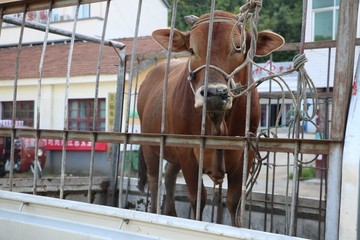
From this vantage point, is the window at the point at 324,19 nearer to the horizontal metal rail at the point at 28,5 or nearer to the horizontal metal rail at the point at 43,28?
→ the horizontal metal rail at the point at 43,28

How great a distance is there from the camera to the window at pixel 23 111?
16.7 meters

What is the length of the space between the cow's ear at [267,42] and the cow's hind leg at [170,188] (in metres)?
2.22

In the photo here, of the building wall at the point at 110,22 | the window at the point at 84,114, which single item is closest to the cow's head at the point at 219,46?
the window at the point at 84,114

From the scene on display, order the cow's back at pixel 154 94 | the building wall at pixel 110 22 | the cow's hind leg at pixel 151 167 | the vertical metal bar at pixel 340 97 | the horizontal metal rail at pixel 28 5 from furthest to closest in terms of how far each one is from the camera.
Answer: the building wall at pixel 110 22, the cow's hind leg at pixel 151 167, the cow's back at pixel 154 94, the horizontal metal rail at pixel 28 5, the vertical metal bar at pixel 340 97

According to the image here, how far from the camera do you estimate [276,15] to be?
3422 centimetres

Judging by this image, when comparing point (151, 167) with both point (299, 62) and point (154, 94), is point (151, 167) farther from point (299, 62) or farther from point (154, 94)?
point (299, 62)

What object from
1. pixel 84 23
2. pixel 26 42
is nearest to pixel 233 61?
pixel 84 23

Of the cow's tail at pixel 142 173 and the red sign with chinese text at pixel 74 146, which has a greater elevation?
the cow's tail at pixel 142 173

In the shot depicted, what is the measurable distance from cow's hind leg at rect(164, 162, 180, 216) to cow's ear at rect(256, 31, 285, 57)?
222 centimetres

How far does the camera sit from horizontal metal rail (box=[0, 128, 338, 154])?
7.47 ft

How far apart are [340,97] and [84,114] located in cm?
1524

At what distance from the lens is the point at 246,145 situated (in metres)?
2.46

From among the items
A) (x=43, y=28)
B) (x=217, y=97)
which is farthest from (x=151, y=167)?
(x=217, y=97)

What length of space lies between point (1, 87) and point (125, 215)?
52.0 feet
